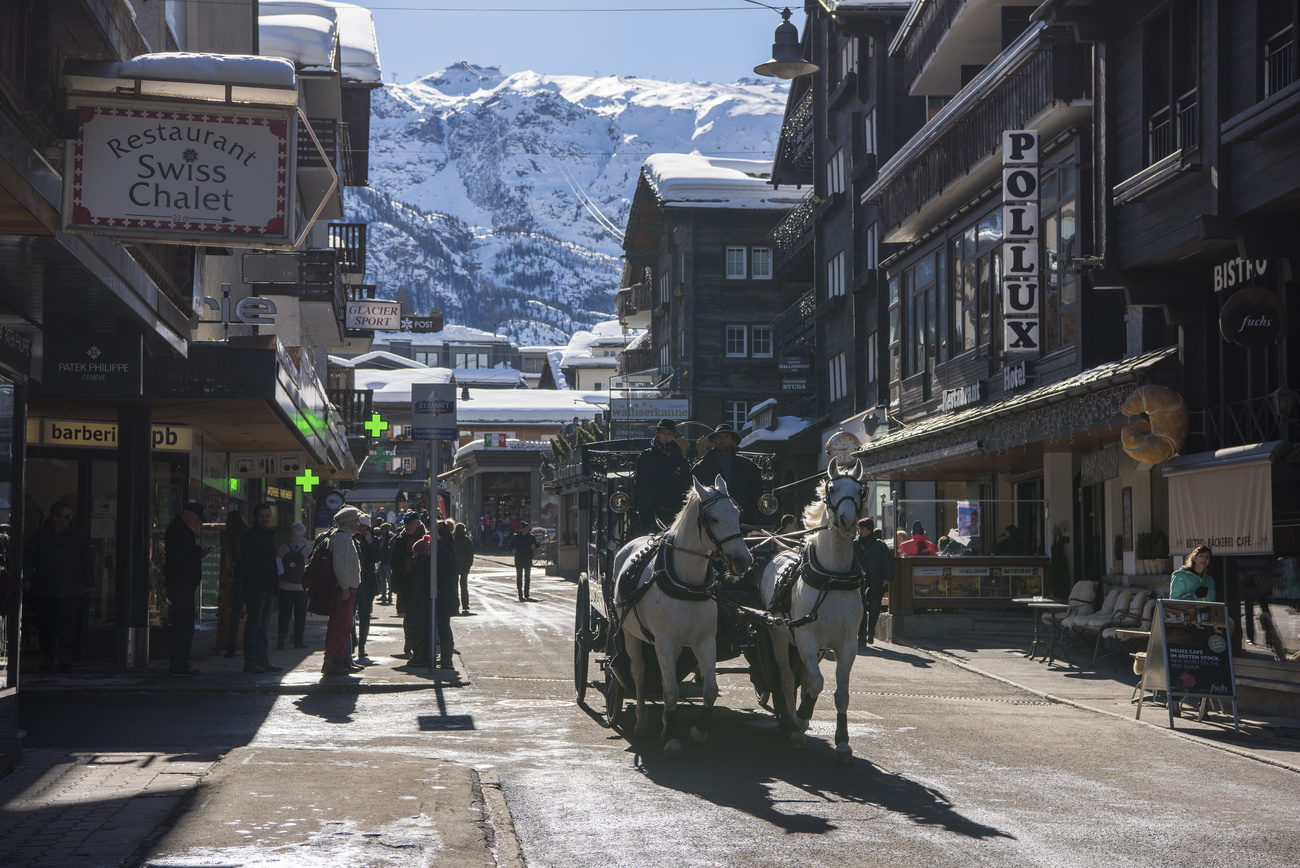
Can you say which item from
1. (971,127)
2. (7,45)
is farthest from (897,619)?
(7,45)

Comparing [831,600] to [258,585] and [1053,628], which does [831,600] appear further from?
[1053,628]

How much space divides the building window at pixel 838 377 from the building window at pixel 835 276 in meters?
1.85

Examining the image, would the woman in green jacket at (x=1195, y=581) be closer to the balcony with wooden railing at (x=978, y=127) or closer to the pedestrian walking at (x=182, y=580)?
the balcony with wooden railing at (x=978, y=127)

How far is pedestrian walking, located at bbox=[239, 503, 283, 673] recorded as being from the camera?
17.2 m

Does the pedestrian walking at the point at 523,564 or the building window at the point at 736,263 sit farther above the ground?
the building window at the point at 736,263

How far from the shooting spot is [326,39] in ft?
93.9

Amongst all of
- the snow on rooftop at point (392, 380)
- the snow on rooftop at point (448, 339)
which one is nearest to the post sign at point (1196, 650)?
the snow on rooftop at point (392, 380)

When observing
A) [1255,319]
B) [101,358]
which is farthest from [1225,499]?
[101,358]

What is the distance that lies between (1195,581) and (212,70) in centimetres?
1022

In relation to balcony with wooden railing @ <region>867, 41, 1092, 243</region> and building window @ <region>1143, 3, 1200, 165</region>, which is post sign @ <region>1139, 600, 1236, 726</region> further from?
balcony with wooden railing @ <region>867, 41, 1092, 243</region>

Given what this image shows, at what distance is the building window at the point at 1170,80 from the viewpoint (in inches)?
637

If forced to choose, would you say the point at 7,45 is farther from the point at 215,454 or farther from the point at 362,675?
the point at 215,454

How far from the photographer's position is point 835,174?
42469 mm

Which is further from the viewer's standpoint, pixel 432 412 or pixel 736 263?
pixel 736 263
